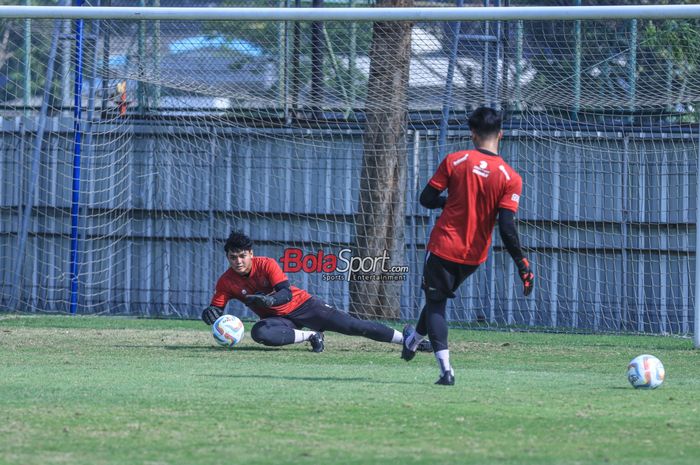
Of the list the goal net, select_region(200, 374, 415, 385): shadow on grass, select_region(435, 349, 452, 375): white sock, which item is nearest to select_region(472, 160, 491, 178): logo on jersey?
select_region(435, 349, 452, 375): white sock

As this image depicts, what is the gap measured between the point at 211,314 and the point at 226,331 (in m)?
0.27

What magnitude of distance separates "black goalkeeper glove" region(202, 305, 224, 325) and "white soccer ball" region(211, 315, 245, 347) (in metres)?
0.09

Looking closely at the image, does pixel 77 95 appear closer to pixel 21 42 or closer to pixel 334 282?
pixel 21 42

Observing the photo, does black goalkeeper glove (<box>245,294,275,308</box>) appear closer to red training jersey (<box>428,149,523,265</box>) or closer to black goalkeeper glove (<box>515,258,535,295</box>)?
red training jersey (<box>428,149,523,265</box>)

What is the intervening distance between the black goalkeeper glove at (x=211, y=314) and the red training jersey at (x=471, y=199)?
3.39m

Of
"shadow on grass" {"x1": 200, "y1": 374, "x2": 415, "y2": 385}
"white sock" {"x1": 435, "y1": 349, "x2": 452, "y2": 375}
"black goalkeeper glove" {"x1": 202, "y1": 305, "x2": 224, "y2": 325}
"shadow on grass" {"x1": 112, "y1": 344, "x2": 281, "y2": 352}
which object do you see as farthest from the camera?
"shadow on grass" {"x1": 112, "y1": 344, "x2": 281, "y2": 352}

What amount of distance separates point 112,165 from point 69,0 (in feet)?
9.44

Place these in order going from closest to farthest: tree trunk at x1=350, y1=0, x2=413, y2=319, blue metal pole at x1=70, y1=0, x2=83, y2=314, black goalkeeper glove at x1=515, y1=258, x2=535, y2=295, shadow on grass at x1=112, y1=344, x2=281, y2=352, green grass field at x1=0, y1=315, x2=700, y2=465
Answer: green grass field at x1=0, y1=315, x2=700, y2=465 → black goalkeeper glove at x1=515, y1=258, x2=535, y2=295 → shadow on grass at x1=112, y1=344, x2=281, y2=352 → tree trunk at x1=350, y1=0, x2=413, y2=319 → blue metal pole at x1=70, y1=0, x2=83, y2=314

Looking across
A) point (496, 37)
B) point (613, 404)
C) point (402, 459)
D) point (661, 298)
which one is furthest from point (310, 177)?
point (402, 459)

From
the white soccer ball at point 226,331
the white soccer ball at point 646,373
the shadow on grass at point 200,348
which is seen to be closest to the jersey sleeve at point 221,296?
the white soccer ball at point 226,331

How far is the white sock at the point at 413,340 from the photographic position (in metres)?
8.13

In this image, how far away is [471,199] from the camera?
755 cm

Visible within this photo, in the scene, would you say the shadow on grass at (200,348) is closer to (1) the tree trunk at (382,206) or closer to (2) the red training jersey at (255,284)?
(2) the red training jersey at (255,284)

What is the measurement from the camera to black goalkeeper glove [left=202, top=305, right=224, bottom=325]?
10.4m
